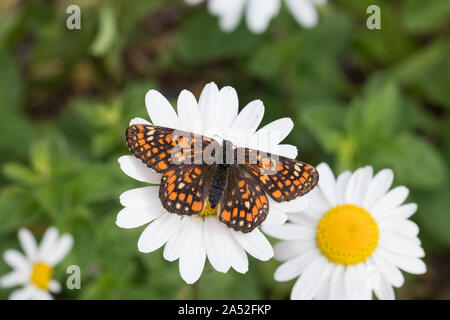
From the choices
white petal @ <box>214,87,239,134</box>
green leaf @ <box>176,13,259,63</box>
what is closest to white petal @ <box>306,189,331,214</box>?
white petal @ <box>214,87,239,134</box>

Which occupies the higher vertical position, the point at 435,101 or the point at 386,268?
the point at 435,101

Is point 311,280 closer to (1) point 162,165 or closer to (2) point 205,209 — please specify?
(2) point 205,209

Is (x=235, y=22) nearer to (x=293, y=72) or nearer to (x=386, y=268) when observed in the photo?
(x=293, y=72)

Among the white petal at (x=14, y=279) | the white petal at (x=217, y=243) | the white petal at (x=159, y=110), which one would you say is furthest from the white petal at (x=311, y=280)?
the white petal at (x=14, y=279)

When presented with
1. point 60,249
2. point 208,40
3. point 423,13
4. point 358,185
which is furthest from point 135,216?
point 423,13

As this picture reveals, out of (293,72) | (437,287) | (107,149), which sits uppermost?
(293,72)

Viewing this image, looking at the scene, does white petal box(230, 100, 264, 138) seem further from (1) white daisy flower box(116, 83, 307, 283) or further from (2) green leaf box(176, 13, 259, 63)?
(2) green leaf box(176, 13, 259, 63)

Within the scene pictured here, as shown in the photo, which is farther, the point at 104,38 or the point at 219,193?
the point at 104,38

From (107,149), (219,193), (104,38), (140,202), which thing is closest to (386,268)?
(219,193)
